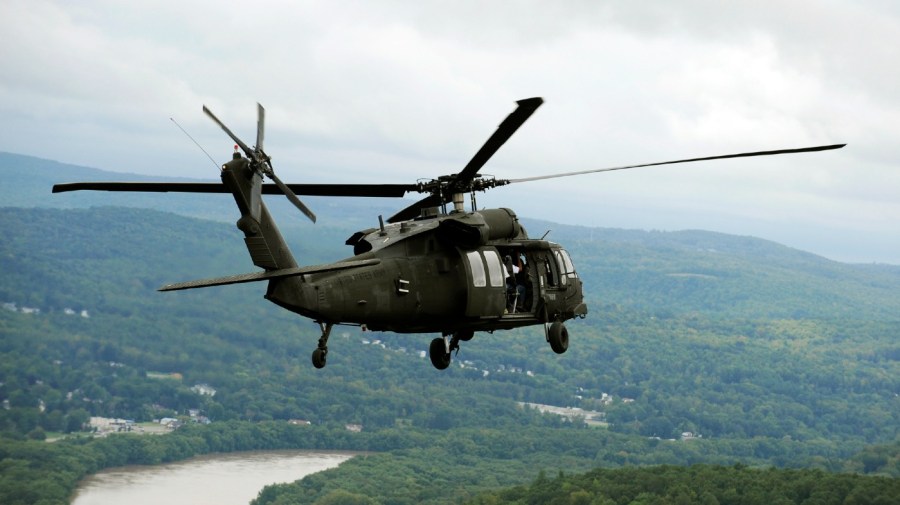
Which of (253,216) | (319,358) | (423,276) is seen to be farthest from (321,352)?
(423,276)

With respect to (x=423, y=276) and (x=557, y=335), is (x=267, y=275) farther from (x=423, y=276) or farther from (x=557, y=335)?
(x=557, y=335)

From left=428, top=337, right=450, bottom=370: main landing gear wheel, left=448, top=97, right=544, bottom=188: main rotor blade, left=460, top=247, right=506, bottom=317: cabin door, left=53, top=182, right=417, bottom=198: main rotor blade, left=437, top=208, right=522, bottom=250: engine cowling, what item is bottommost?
left=428, top=337, right=450, bottom=370: main landing gear wheel

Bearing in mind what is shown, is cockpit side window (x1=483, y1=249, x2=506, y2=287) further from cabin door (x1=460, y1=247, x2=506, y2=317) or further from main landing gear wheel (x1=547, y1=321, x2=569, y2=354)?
main landing gear wheel (x1=547, y1=321, x2=569, y2=354)

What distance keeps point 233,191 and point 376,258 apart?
17.9 ft

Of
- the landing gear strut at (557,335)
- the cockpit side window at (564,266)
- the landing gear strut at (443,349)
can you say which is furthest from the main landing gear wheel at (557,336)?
the landing gear strut at (443,349)

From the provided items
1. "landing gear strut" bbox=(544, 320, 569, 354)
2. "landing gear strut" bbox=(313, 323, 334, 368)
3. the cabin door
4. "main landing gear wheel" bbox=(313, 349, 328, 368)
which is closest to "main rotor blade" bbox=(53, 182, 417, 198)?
the cabin door

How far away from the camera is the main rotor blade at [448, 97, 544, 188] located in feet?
103

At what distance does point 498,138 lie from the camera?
111 feet

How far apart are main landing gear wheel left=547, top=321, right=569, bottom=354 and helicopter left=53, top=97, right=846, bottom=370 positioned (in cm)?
4

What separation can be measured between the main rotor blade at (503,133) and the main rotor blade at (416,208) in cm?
217

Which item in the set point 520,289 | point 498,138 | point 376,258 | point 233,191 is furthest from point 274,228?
point 520,289

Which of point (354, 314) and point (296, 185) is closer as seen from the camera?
point (354, 314)

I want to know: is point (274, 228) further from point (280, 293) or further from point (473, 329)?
point (473, 329)

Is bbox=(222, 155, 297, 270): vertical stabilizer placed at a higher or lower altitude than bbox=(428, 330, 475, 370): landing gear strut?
higher
